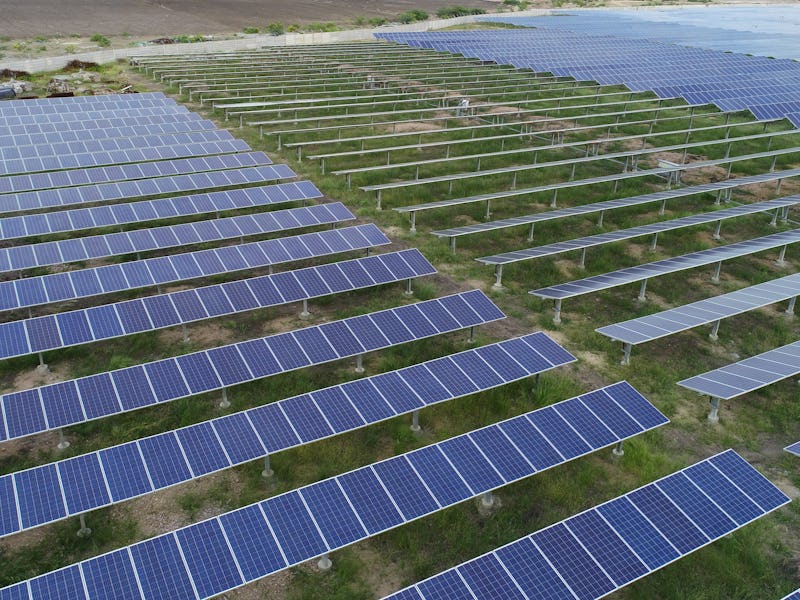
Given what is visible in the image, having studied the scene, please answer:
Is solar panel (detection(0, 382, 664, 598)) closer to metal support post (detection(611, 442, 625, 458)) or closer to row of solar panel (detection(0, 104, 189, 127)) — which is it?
metal support post (detection(611, 442, 625, 458))

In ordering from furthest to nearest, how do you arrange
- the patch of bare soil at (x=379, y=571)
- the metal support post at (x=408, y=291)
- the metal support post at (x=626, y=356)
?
the metal support post at (x=408, y=291)
the metal support post at (x=626, y=356)
the patch of bare soil at (x=379, y=571)

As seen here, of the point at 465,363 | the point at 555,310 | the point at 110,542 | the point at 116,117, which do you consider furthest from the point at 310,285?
the point at 116,117

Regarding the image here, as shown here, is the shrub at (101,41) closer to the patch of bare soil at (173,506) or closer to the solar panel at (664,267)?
the solar panel at (664,267)

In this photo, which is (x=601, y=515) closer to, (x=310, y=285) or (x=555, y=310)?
(x=555, y=310)

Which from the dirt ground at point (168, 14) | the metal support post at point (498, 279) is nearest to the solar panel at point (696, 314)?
the metal support post at point (498, 279)

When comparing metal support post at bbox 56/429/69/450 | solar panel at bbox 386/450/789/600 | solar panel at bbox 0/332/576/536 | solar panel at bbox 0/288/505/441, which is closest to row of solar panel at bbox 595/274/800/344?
solar panel at bbox 0/332/576/536

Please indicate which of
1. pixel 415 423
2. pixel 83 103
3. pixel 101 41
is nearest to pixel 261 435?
pixel 415 423

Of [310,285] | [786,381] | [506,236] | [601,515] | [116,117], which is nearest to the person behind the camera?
[601,515]
